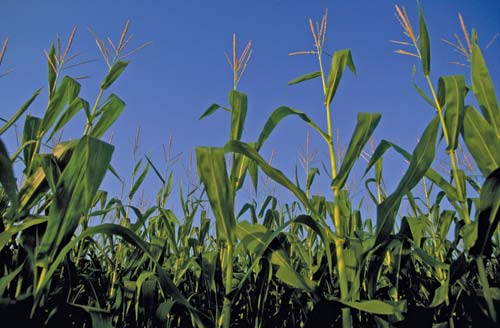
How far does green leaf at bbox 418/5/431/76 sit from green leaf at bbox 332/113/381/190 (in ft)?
1.74

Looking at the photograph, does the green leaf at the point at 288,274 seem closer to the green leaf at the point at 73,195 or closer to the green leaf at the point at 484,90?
the green leaf at the point at 73,195

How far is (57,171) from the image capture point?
155 centimetres

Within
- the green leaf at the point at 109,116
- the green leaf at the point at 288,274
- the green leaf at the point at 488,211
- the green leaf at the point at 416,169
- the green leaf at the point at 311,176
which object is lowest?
the green leaf at the point at 288,274

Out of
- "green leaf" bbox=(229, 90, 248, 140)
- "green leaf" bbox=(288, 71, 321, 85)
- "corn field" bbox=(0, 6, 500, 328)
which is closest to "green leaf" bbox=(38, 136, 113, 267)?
"corn field" bbox=(0, 6, 500, 328)

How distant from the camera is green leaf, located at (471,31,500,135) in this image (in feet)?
4.85

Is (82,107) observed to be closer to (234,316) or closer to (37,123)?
(37,123)

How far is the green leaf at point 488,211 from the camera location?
123 centimetres

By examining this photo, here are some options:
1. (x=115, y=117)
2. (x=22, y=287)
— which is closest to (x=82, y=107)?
(x=115, y=117)

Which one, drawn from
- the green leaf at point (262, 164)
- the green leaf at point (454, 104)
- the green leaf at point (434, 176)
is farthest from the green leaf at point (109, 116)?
the green leaf at point (454, 104)

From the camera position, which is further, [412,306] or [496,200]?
[412,306]

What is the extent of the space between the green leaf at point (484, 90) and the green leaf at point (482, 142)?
0.13ft

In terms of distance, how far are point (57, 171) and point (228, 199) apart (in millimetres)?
742

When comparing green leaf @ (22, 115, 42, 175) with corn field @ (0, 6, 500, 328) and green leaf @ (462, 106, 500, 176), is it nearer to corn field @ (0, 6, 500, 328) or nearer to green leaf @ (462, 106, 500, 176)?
corn field @ (0, 6, 500, 328)

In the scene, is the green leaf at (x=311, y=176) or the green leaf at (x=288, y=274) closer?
the green leaf at (x=288, y=274)
